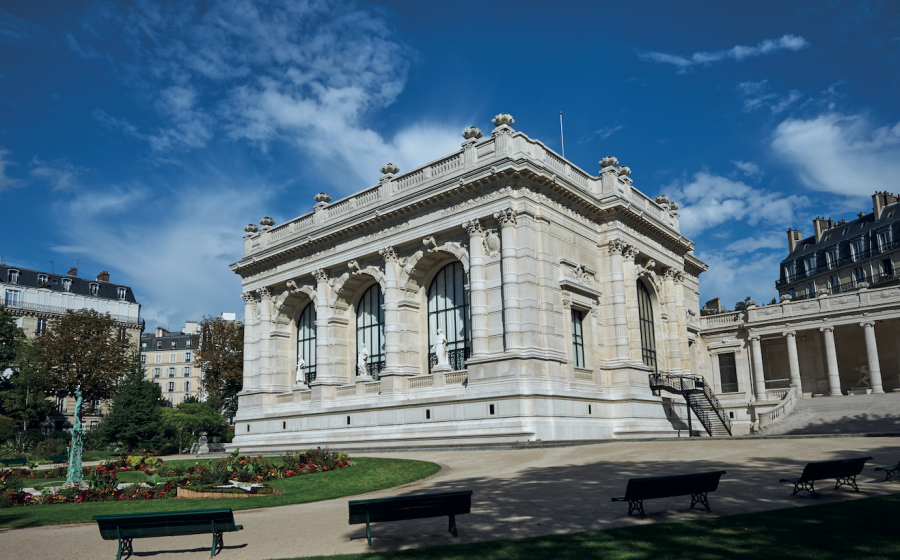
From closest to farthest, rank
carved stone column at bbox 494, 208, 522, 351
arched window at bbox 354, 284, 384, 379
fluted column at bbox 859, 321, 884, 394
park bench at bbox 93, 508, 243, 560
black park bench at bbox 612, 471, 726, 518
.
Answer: park bench at bbox 93, 508, 243, 560
black park bench at bbox 612, 471, 726, 518
carved stone column at bbox 494, 208, 522, 351
arched window at bbox 354, 284, 384, 379
fluted column at bbox 859, 321, 884, 394

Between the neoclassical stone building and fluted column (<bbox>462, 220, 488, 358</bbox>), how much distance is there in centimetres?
7

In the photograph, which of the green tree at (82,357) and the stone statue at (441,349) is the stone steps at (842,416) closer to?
the stone statue at (441,349)

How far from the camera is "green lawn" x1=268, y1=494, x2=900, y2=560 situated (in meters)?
8.70

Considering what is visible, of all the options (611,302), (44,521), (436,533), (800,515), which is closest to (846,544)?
(800,515)

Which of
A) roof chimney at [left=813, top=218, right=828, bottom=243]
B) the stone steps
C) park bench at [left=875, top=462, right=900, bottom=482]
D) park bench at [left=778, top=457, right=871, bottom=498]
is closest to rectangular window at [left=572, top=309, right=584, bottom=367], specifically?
the stone steps

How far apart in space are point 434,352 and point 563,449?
11.6m

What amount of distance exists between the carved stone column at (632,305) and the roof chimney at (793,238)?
52.7m

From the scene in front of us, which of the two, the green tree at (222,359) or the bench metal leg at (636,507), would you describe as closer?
the bench metal leg at (636,507)

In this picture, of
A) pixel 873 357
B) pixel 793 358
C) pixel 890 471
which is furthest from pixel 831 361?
pixel 890 471

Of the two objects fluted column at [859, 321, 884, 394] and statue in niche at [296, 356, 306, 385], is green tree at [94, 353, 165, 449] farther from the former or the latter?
fluted column at [859, 321, 884, 394]

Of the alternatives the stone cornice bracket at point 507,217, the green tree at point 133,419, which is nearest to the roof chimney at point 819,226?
the stone cornice bracket at point 507,217

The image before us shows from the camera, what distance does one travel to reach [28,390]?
55.2 metres

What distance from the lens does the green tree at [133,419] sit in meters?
44.1

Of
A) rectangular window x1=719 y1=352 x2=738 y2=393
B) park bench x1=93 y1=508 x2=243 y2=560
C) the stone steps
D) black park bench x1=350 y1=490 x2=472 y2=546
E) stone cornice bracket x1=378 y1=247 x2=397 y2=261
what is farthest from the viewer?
rectangular window x1=719 y1=352 x2=738 y2=393
